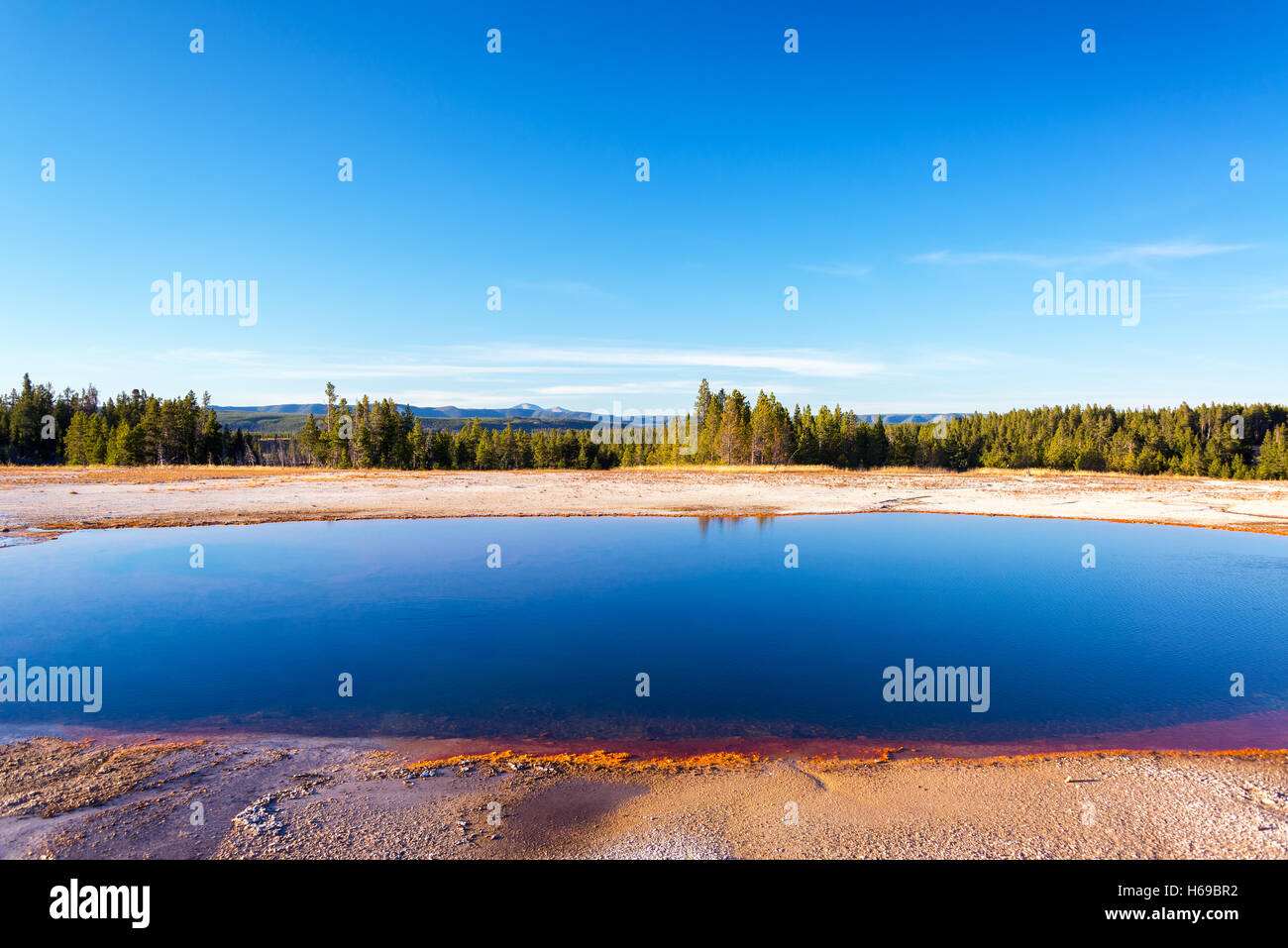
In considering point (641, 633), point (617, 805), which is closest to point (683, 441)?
point (641, 633)

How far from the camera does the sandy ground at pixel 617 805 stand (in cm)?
676

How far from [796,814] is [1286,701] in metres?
11.1

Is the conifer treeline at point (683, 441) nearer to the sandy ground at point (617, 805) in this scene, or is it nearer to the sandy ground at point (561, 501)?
the sandy ground at point (561, 501)

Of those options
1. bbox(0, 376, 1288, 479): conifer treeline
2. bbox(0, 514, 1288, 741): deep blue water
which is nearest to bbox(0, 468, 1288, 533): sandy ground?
bbox(0, 514, 1288, 741): deep blue water

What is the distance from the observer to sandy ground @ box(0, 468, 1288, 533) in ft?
122

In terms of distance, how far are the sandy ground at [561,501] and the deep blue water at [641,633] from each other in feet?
30.0

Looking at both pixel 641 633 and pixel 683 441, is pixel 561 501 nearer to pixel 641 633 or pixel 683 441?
pixel 641 633

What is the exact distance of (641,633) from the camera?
620 inches

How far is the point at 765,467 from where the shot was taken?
306 feet

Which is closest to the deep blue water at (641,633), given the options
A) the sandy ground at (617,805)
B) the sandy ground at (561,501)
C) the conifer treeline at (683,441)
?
the sandy ground at (617,805)

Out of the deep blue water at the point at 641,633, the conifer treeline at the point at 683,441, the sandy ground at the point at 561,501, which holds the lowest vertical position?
the deep blue water at the point at 641,633

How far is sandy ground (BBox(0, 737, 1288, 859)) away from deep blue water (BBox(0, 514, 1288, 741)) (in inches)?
56.1
